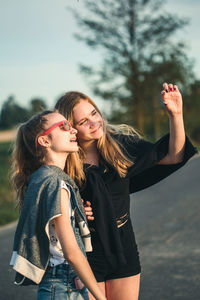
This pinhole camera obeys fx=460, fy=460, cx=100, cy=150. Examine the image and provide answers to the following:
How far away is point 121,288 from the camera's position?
2963 millimetres

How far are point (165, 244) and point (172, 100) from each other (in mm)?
3875

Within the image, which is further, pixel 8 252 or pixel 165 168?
pixel 8 252

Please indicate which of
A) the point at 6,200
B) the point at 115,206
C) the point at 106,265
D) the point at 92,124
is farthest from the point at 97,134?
the point at 6,200

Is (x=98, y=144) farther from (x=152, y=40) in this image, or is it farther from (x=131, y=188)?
(x=152, y=40)

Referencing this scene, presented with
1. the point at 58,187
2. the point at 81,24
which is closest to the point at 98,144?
the point at 58,187

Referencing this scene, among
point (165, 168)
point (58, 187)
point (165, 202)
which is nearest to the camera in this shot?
point (58, 187)

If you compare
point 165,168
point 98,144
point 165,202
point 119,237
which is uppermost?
point 98,144

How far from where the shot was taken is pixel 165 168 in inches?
134

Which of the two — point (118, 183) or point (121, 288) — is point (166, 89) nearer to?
point (118, 183)

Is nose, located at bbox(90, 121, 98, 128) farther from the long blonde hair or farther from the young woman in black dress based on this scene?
the long blonde hair

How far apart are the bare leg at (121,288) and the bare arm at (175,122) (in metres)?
0.90

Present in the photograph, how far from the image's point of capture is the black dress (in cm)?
294

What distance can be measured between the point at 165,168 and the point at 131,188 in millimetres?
300

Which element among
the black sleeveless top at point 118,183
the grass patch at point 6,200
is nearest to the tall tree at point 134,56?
the grass patch at point 6,200
